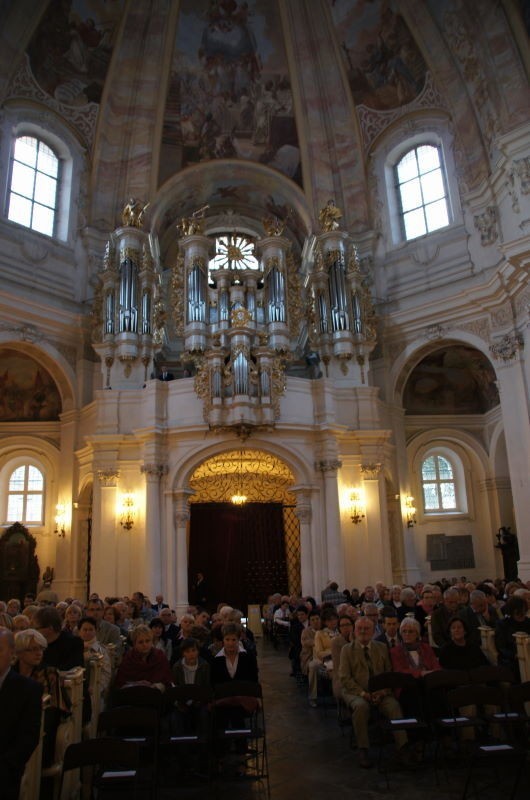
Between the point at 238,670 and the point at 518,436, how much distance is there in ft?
36.0

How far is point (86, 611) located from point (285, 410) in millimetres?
8654

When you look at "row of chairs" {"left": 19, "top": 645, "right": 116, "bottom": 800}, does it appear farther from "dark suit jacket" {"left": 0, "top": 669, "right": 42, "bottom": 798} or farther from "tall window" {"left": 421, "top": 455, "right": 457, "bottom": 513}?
"tall window" {"left": 421, "top": 455, "right": 457, "bottom": 513}

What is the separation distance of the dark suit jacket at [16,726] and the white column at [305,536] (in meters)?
12.4

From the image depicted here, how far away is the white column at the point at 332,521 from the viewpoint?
1544cm

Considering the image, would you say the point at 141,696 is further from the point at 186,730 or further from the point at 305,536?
the point at 305,536

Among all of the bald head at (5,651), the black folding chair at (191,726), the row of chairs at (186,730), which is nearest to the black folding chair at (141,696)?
the row of chairs at (186,730)

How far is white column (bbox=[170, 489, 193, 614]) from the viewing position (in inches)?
600

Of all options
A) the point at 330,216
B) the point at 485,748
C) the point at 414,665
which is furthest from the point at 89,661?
the point at 330,216

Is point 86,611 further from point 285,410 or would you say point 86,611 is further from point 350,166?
point 350,166

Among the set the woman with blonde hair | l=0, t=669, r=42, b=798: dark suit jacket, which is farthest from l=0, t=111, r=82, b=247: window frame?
l=0, t=669, r=42, b=798: dark suit jacket

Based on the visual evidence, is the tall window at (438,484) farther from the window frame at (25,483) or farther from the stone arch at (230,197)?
the window frame at (25,483)

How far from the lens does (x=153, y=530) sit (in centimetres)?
1551

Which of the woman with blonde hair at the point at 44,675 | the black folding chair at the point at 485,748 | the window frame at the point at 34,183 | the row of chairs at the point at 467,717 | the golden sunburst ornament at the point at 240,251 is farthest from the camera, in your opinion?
the golden sunburst ornament at the point at 240,251

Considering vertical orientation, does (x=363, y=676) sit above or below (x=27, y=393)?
below
